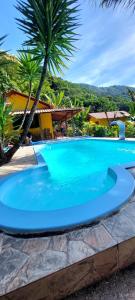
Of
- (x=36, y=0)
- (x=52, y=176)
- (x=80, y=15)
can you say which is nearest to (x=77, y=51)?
(x=80, y=15)

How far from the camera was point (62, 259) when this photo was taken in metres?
2.13

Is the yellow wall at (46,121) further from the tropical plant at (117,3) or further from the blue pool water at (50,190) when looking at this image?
the tropical plant at (117,3)

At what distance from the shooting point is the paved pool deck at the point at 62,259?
75.4 inches

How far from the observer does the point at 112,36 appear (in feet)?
32.4

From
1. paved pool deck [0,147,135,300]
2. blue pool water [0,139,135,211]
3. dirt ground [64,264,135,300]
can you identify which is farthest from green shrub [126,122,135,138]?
dirt ground [64,264,135,300]

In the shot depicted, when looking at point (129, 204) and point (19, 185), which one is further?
point (19, 185)

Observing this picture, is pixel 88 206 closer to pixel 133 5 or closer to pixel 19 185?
pixel 19 185

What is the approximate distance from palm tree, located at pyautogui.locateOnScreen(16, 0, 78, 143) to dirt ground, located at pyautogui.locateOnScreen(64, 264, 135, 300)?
6.95 metres

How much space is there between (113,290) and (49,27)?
24.7 feet

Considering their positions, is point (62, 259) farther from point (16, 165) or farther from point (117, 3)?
point (117, 3)

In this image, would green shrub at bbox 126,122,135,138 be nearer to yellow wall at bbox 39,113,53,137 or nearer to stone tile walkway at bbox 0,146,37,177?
yellow wall at bbox 39,113,53,137

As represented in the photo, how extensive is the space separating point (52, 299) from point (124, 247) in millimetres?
943

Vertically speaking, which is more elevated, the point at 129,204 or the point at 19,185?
the point at 129,204

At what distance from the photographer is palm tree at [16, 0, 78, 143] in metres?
6.75
